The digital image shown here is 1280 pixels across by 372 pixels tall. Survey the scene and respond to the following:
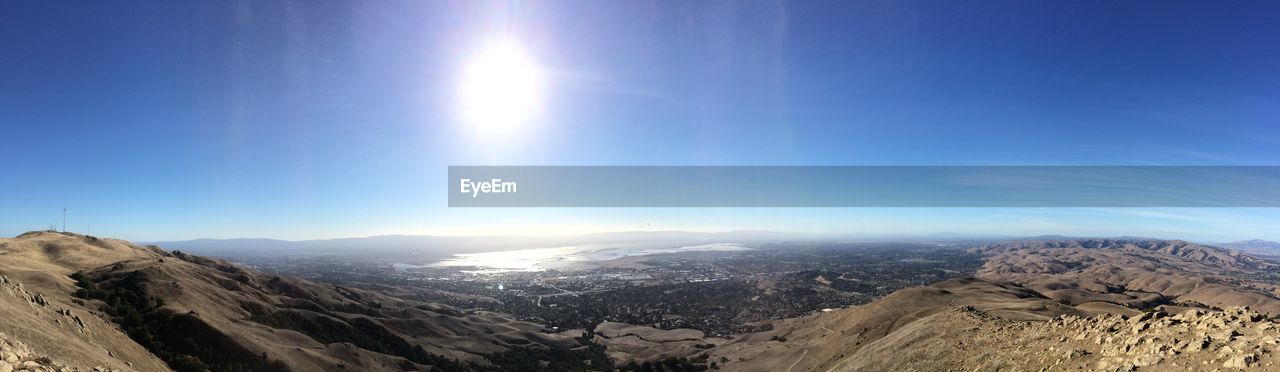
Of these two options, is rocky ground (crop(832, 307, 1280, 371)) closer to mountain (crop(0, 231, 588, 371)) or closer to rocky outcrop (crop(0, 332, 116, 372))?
rocky outcrop (crop(0, 332, 116, 372))

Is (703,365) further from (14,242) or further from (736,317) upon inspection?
(14,242)

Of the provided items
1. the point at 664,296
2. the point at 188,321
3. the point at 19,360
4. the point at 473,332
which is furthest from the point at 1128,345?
the point at 664,296

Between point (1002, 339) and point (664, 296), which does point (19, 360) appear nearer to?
point (1002, 339)

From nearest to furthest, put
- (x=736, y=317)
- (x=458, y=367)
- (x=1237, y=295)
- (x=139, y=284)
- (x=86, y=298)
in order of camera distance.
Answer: (x=86, y=298) → (x=139, y=284) → (x=458, y=367) → (x=1237, y=295) → (x=736, y=317)

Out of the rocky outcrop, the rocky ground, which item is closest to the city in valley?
the rocky ground

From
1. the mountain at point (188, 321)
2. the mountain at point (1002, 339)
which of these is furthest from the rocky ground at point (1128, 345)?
the mountain at point (188, 321)

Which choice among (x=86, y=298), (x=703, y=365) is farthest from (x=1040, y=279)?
(x=86, y=298)

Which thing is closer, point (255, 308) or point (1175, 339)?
point (1175, 339)

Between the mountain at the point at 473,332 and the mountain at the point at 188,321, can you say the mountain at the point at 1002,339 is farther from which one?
the mountain at the point at 188,321
